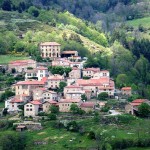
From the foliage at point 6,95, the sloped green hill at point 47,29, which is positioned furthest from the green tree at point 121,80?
the sloped green hill at point 47,29

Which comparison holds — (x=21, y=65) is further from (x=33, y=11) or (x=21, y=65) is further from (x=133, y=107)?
(x=33, y=11)

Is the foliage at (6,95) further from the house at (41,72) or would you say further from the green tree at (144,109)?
the green tree at (144,109)

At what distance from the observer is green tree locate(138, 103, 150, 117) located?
2739 inches

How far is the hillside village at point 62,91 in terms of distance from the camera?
70.2 m

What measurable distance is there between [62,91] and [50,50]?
17.5m

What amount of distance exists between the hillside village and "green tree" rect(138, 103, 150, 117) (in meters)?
0.83

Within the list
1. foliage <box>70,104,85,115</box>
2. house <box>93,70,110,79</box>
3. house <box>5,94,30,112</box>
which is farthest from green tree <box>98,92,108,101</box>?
house <box>5,94,30,112</box>

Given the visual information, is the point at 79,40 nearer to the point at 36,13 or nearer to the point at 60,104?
the point at 36,13

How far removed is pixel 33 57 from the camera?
91.1 m

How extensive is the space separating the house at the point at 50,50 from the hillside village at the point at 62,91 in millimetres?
4428

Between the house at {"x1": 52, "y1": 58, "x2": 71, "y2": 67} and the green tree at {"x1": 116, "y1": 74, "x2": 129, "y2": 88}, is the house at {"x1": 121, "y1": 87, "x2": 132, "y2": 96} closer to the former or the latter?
the green tree at {"x1": 116, "y1": 74, "x2": 129, "y2": 88}

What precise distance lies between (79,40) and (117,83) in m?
24.1

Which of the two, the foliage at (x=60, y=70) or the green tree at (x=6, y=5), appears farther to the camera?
the green tree at (x=6, y=5)

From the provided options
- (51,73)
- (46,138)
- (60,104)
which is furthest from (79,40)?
(46,138)
